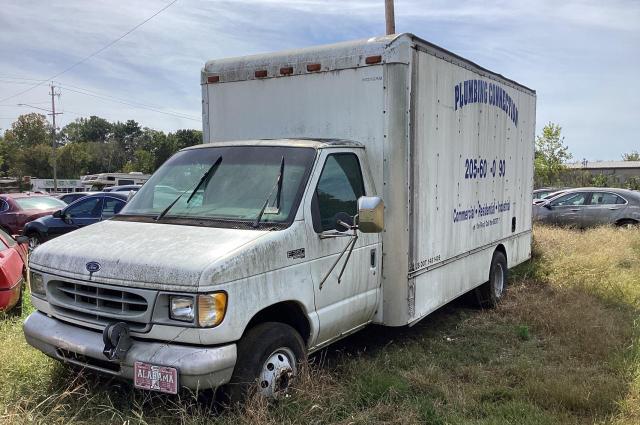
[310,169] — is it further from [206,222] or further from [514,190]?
[514,190]

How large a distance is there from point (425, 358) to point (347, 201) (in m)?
1.83

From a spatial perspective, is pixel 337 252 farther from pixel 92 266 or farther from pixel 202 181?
pixel 92 266

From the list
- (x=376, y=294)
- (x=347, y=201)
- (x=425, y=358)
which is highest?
(x=347, y=201)

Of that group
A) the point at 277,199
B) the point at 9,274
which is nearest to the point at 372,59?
the point at 277,199

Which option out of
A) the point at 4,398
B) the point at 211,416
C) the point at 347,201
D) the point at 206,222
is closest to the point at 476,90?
the point at 347,201

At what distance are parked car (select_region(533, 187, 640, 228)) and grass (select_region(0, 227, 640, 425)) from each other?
30.4ft

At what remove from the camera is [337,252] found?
4.43 meters

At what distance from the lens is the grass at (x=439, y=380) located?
12.1ft

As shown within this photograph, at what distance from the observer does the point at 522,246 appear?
360 inches

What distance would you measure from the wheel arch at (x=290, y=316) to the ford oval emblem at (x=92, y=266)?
3.65ft

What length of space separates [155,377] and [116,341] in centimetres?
34

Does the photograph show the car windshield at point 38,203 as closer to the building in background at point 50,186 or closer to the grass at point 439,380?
the grass at point 439,380

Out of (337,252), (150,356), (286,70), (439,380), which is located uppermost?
(286,70)

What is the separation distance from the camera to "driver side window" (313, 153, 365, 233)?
14.1ft
